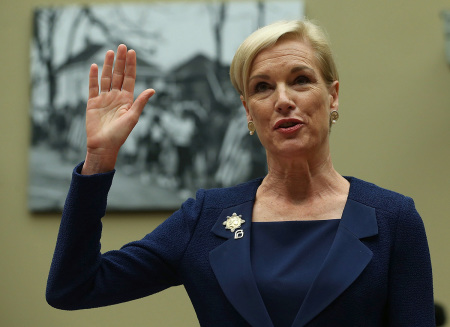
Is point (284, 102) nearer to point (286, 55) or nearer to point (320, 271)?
point (286, 55)

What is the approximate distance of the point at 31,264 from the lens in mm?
4398

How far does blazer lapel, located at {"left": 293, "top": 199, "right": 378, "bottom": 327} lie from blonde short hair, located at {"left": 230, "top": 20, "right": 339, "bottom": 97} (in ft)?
1.40

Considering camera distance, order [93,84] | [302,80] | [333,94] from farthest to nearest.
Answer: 1. [333,94]
2. [302,80]
3. [93,84]

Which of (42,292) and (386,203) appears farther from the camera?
(42,292)

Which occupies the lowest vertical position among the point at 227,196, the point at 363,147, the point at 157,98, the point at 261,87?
the point at 227,196

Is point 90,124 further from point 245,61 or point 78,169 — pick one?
point 245,61

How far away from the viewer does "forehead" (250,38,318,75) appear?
192cm

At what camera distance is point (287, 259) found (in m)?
1.79

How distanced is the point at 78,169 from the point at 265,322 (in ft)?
1.98

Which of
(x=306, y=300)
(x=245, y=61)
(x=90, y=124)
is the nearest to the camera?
(x=306, y=300)

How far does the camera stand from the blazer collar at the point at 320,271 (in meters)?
1.68

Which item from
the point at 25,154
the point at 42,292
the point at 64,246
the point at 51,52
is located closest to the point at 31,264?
the point at 42,292

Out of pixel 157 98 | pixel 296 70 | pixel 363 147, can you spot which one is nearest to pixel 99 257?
pixel 296 70

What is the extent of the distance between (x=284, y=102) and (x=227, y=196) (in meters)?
0.33
